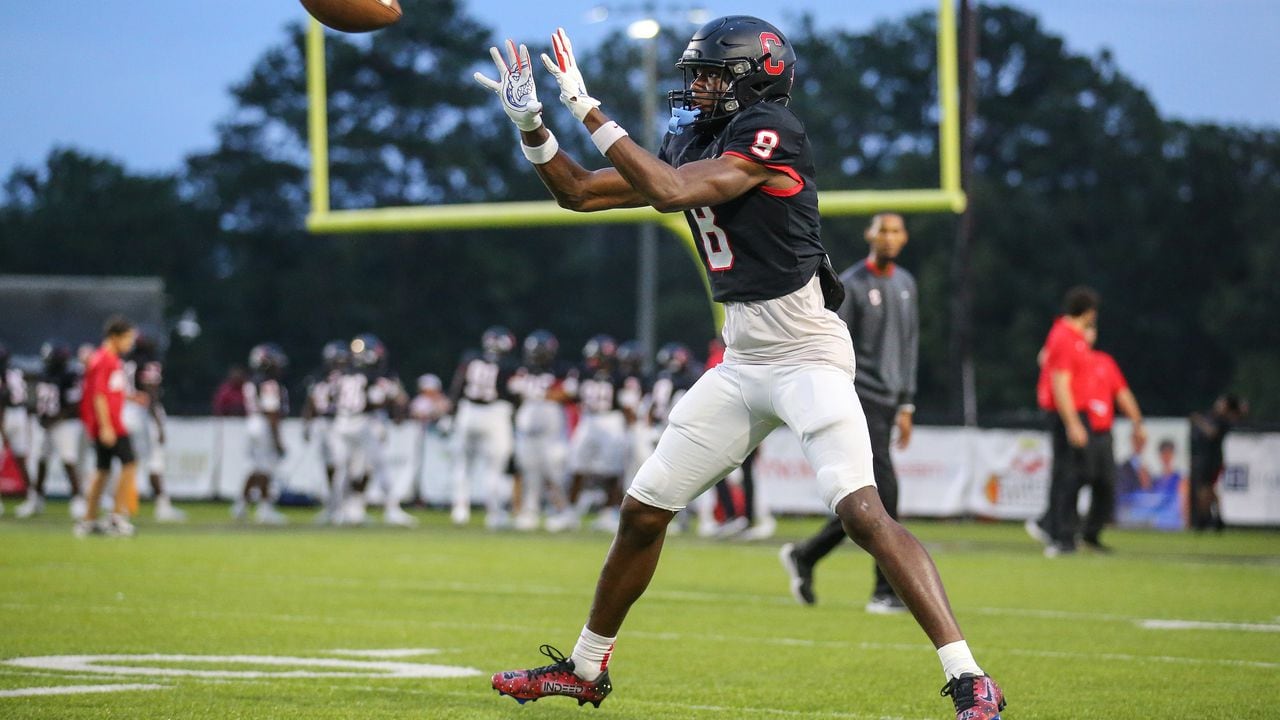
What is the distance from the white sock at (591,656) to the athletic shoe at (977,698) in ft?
4.10

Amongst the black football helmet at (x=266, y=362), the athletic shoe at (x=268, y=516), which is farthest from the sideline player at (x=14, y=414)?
the athletic shoe at (x=268, y=516)

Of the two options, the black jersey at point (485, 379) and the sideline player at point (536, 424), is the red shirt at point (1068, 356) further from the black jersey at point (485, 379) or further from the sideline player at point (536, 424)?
the black jersey at point (485, 379)

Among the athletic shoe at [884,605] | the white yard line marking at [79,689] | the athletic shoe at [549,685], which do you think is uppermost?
the athletic shoe at [549,685]

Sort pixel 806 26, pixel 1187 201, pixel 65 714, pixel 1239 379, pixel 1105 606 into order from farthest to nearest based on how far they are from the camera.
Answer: pixel 1187 201, pixel 1239 379, pixel 806 26, pixel 1105 606, pixel 65 714

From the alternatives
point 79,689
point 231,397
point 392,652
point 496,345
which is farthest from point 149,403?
point 79,689

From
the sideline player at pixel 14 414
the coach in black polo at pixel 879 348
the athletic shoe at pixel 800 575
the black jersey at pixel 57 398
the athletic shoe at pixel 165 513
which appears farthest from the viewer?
the sideline player at pixel 14 414

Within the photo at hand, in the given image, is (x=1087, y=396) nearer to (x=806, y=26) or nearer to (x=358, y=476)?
(x=358, y=476)

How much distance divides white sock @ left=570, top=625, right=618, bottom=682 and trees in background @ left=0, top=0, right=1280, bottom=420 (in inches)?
953

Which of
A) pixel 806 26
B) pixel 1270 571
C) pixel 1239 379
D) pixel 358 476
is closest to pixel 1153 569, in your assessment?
pixel 1270 571

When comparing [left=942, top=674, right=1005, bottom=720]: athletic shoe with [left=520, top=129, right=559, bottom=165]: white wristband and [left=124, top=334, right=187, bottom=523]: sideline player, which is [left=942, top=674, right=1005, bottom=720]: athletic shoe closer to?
[left=520, top=129, right=559, bottom=165]: white wristband

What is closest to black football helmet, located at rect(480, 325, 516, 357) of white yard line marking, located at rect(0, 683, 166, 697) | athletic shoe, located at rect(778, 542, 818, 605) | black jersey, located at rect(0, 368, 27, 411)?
black jersey, located at rect(0, 368, 27, 411)

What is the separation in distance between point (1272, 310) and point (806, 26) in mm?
27489

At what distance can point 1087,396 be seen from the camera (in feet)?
48.9

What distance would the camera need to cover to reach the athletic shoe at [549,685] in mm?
5711
